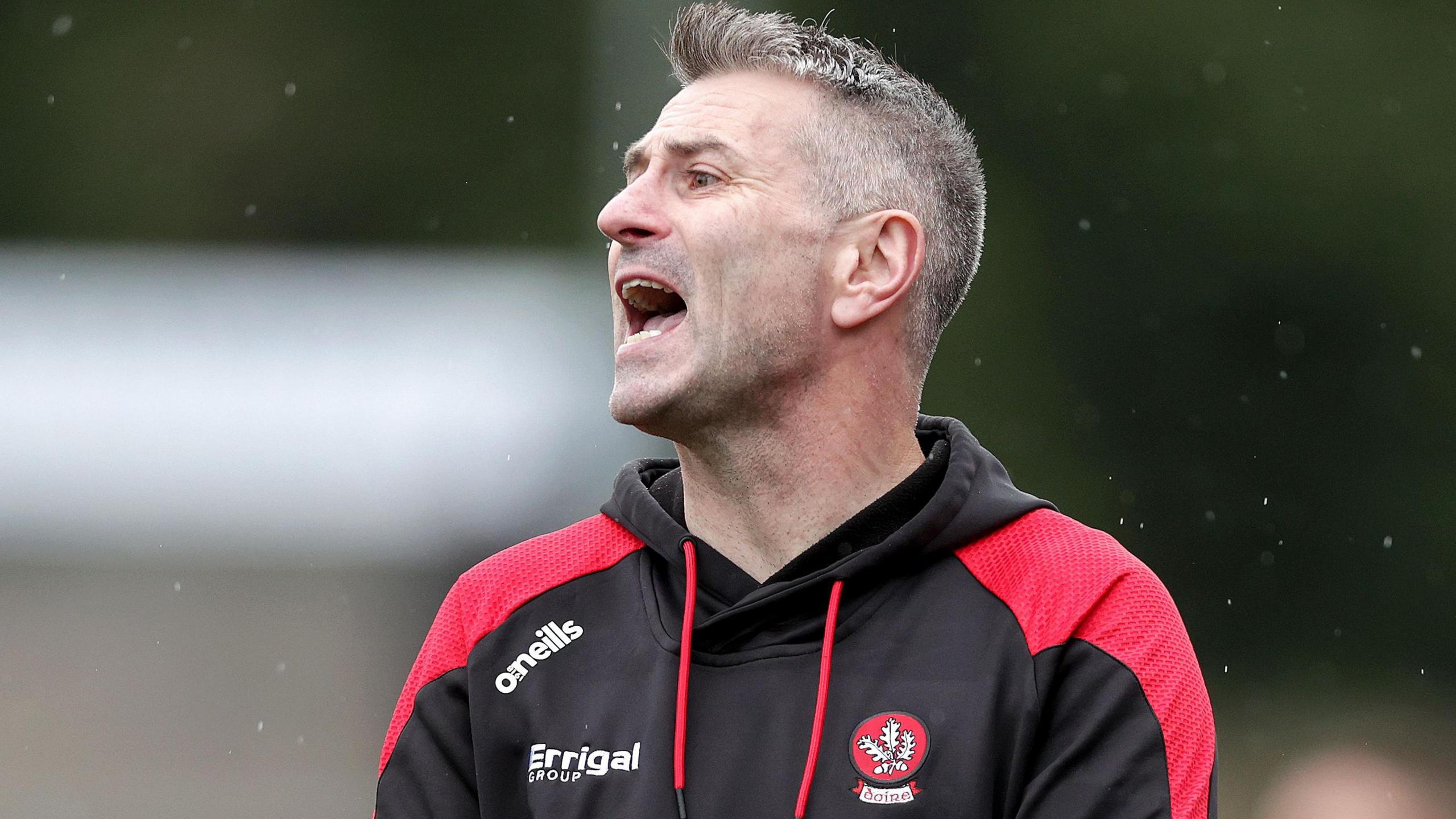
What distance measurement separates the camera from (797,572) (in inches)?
64.8

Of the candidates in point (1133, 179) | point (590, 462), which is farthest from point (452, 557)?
point (1133, 179)

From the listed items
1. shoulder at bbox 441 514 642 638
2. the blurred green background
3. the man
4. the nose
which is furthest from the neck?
the blurred green background

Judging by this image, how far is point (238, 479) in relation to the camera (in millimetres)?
4367

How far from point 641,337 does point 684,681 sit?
0.41 meters

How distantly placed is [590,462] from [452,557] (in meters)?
0.50

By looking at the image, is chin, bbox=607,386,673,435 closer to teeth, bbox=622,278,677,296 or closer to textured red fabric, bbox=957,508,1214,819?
teeth, bbox=622,278,677,296

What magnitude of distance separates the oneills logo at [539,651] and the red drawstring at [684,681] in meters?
0.14

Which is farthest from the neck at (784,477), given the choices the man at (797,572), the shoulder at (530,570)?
the shoulder at (530,570)

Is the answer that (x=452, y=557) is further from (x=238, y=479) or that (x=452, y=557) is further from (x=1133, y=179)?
(x=1133, y=179)

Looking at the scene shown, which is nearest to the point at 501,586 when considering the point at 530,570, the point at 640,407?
the point at 530,570

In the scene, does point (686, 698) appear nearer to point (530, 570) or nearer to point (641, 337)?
point (530, 570)

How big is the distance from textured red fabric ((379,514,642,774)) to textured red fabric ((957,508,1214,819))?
449mm

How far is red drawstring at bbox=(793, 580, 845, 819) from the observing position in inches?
58.6

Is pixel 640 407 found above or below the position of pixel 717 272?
below
